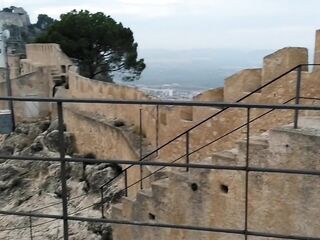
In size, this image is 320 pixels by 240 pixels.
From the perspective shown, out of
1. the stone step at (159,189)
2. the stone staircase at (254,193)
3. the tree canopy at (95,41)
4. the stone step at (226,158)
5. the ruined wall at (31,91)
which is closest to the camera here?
the stone staircase at (254,193)

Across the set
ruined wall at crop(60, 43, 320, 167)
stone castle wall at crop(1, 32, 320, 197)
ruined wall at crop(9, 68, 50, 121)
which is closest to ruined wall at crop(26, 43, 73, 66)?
ruined wall at crop(9, 68, 50, 121)

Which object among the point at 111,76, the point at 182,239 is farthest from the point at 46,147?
the point at 111,76

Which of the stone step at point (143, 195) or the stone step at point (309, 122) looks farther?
the stone step at point (143, 195)

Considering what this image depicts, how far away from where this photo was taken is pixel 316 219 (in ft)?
15.6

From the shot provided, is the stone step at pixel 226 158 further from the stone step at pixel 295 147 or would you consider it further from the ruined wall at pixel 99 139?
the ruined wall at pixel 99 139

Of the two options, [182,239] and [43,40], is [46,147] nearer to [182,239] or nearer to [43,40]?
[182,239]

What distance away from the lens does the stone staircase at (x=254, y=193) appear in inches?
188

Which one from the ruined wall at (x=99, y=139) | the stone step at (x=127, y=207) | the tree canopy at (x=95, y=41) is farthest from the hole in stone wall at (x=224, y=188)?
the tree canopy at (x=95, y=41)

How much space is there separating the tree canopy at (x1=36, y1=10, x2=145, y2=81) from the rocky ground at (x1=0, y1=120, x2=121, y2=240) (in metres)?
9.66

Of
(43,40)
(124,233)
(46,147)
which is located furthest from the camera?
(43,40)

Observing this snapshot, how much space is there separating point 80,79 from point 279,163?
1357 cm

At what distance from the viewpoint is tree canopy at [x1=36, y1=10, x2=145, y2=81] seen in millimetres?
24672

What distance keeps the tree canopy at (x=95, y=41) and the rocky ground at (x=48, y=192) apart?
966cm

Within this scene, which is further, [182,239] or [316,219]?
[182,239]
